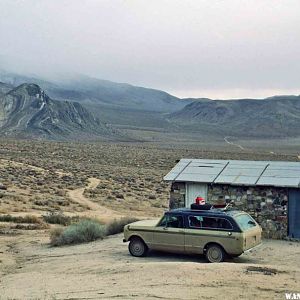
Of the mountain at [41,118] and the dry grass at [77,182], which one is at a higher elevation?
the mountain at [41,118]

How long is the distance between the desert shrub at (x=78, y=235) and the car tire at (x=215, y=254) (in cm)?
592

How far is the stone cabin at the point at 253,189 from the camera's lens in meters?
20.2

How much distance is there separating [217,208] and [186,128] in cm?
16724

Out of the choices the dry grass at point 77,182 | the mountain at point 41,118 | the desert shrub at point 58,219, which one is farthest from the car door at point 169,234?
the mountain at point 41,118

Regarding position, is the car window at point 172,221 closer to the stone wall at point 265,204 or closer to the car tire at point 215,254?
the car tire at point 215,254

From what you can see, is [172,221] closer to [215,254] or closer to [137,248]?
[137,248]

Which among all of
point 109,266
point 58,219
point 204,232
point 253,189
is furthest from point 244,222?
point 58,219

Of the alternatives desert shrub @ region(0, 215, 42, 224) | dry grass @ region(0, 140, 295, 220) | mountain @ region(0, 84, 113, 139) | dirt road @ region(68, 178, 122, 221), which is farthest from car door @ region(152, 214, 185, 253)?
mountain @ region(0, 84, 113, 139)

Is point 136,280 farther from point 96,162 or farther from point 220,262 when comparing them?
point 96,162

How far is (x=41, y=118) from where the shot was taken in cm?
13775

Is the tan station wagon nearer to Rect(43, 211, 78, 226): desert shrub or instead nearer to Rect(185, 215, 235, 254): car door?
Rect(185, 215, 235, 254): car door

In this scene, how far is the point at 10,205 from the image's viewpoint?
32.4 meters

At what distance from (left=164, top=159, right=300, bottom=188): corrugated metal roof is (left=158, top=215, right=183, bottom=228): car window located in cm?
433

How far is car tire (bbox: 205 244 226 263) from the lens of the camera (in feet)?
52.9
